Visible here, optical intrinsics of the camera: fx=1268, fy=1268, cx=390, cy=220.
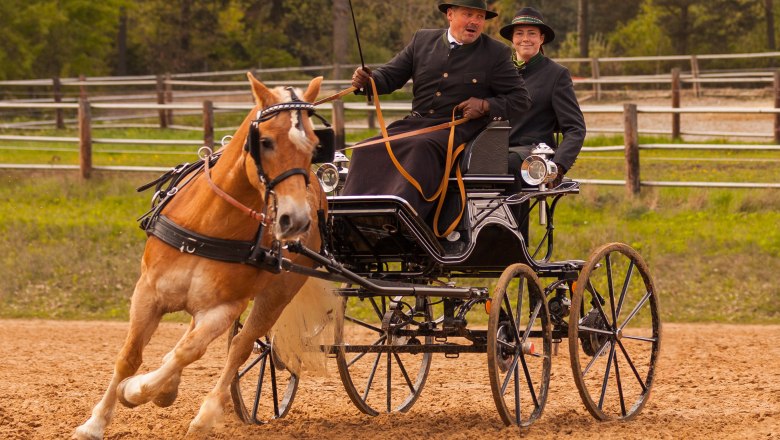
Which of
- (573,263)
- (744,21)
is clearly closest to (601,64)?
(744,21)

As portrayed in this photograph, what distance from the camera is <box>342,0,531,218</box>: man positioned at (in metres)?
6.28

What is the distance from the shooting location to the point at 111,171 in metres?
15.8

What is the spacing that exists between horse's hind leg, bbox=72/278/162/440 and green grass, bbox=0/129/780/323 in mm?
6308

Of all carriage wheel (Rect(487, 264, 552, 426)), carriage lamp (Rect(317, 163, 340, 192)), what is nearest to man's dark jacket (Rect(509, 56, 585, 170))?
carriage wheel (Rect(487, 264, 552, 426))

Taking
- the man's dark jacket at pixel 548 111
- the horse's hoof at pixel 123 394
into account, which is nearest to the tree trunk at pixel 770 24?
the man's dark jacket at pixel 548 111

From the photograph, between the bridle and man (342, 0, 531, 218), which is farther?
man (342, 0, 531, 218)

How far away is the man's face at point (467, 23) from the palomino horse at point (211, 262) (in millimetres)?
1417

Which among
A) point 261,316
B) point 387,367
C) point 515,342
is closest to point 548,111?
point 515,342

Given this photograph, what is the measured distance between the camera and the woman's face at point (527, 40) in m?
7.54

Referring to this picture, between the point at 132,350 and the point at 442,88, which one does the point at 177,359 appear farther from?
the point at 442,88

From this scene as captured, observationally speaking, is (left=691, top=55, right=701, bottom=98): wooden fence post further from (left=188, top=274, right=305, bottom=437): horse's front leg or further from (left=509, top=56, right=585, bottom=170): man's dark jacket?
(left=188, top=274, right=305, bottom=437): horse's front leg

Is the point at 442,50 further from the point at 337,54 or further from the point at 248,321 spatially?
the point at 337,54

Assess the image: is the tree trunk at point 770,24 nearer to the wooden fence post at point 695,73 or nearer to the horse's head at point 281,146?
the wooden fence post at point 695,73

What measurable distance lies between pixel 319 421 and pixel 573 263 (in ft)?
5.37
